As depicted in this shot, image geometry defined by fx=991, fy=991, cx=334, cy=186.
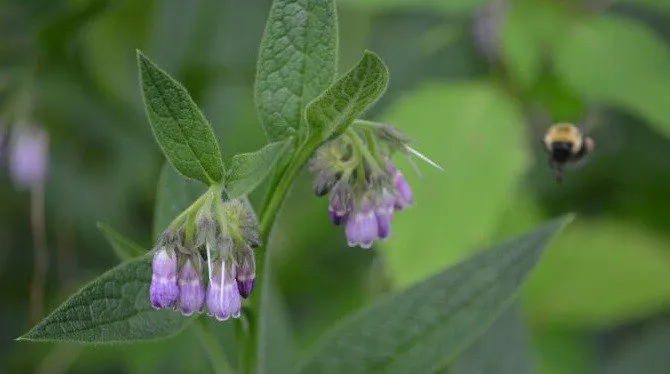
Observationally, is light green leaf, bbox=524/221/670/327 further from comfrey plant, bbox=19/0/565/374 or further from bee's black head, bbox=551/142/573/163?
comfrey plant, bbox=19/0/565/374

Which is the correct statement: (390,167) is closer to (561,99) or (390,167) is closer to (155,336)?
(155,336)

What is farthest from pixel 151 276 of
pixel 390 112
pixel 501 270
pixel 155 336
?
pixel 390 112

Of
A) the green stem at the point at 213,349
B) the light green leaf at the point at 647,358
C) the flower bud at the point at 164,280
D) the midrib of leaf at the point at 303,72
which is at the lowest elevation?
the light green leaf at the point at 647,358

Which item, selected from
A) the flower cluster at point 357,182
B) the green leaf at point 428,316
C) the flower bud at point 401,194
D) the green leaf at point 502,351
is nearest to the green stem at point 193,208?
the flower cluster at point 357,182

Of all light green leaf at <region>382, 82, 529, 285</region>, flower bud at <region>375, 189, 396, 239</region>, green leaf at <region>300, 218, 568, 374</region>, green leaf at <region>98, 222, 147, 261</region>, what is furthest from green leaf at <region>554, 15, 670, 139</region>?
green leaf at <region>98, 222, 147, 261</region>

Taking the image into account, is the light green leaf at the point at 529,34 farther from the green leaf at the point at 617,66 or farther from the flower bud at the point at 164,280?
the flower bud at the point at 164,280
